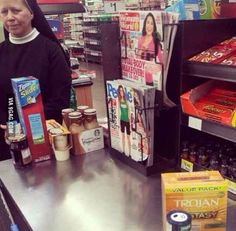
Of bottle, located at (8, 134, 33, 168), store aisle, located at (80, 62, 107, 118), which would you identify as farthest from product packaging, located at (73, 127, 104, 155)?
store aisle, located at (80, 62, 107, 118)

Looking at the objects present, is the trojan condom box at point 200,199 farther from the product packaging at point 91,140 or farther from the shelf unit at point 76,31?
the shelf unit at point 76,31

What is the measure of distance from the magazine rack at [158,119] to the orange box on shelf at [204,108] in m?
0.08

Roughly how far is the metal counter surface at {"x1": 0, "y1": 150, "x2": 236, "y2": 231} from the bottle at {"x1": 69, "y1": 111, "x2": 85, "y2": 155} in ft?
0.17

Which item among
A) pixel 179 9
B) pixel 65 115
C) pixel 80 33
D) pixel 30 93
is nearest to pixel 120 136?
pixel 65 115

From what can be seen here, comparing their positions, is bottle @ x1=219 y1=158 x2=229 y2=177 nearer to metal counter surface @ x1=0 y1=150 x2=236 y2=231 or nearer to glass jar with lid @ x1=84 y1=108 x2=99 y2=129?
metal counter surface @ x1=0 y1=150 x2=236 y2=231

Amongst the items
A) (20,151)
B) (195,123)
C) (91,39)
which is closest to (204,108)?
(195,123)

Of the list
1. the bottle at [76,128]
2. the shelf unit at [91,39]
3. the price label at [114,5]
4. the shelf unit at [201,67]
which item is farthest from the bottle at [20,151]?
the shelf unit at [91,39]

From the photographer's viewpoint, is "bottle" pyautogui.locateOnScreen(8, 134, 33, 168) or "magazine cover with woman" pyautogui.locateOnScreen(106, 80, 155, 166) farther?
"bottle" pyautogui.locateOnScreen(8, 134, 33, 168)

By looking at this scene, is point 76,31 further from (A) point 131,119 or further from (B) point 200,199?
(B) point 200,199

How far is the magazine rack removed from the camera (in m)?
1.30

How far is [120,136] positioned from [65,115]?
0.33m

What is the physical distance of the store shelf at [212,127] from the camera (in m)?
1.05

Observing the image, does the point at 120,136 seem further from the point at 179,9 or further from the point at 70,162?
the point at 179,9

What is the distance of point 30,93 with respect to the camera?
145 cm
